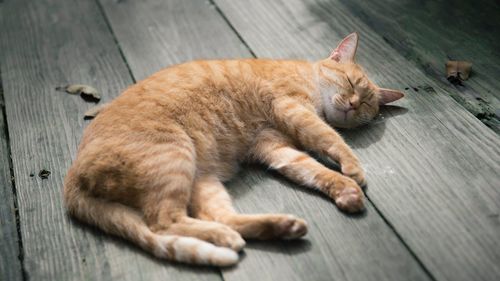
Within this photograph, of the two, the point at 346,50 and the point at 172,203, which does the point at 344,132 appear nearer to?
the point at 346,50

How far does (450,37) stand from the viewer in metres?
3.46

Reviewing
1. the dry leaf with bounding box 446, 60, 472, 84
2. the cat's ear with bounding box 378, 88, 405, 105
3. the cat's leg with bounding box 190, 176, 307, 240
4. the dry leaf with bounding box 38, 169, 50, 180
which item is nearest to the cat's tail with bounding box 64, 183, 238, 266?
the cat's leg with bounding box 190, 176, 307, 240

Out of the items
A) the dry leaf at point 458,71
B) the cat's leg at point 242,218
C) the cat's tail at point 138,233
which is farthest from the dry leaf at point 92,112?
the dry leaf at point 458,71

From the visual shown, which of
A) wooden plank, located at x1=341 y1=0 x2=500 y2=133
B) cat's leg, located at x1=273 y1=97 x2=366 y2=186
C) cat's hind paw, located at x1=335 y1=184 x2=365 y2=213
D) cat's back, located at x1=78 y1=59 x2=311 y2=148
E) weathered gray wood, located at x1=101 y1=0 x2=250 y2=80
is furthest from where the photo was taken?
weathered gray wood, located at x1=101 y1=0 x2=250 y2=80

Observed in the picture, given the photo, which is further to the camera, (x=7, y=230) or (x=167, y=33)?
(x=167, y=33)

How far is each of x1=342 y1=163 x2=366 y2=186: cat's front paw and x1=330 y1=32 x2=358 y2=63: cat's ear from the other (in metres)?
0.83

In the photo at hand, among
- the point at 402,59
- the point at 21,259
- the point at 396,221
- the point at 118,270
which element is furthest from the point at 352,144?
the point at 21,259

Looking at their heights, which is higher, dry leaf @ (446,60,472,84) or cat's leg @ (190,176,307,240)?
dry leaf @ (446,60,472,84)

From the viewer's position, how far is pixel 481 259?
2025 millimetres

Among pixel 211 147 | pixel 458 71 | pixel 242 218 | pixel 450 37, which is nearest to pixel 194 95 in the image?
pixel 211 147

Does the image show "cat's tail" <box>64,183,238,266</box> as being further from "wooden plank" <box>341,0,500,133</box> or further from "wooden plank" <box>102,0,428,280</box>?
"wooden plank" <box>341,0,500,133</box>

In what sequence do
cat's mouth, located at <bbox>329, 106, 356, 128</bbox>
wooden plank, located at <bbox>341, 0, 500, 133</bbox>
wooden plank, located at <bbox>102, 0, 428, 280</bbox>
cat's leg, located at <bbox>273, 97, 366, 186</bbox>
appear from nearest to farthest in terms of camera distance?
1. wooden plank, located at <bbox>102, 0, 428, 280</bbox>
2. cat's leg, located at <bbox>273, 97, 366, 186</bbox>
3. cat's mouth, located at <bbox>329, 106, 356, 128</bbox>
4. wooden plank, located at <bbox>341, 0, 500, 133</bbox>

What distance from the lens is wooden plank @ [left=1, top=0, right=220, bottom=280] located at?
6.87 feet

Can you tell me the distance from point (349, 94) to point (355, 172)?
25.3 inches
